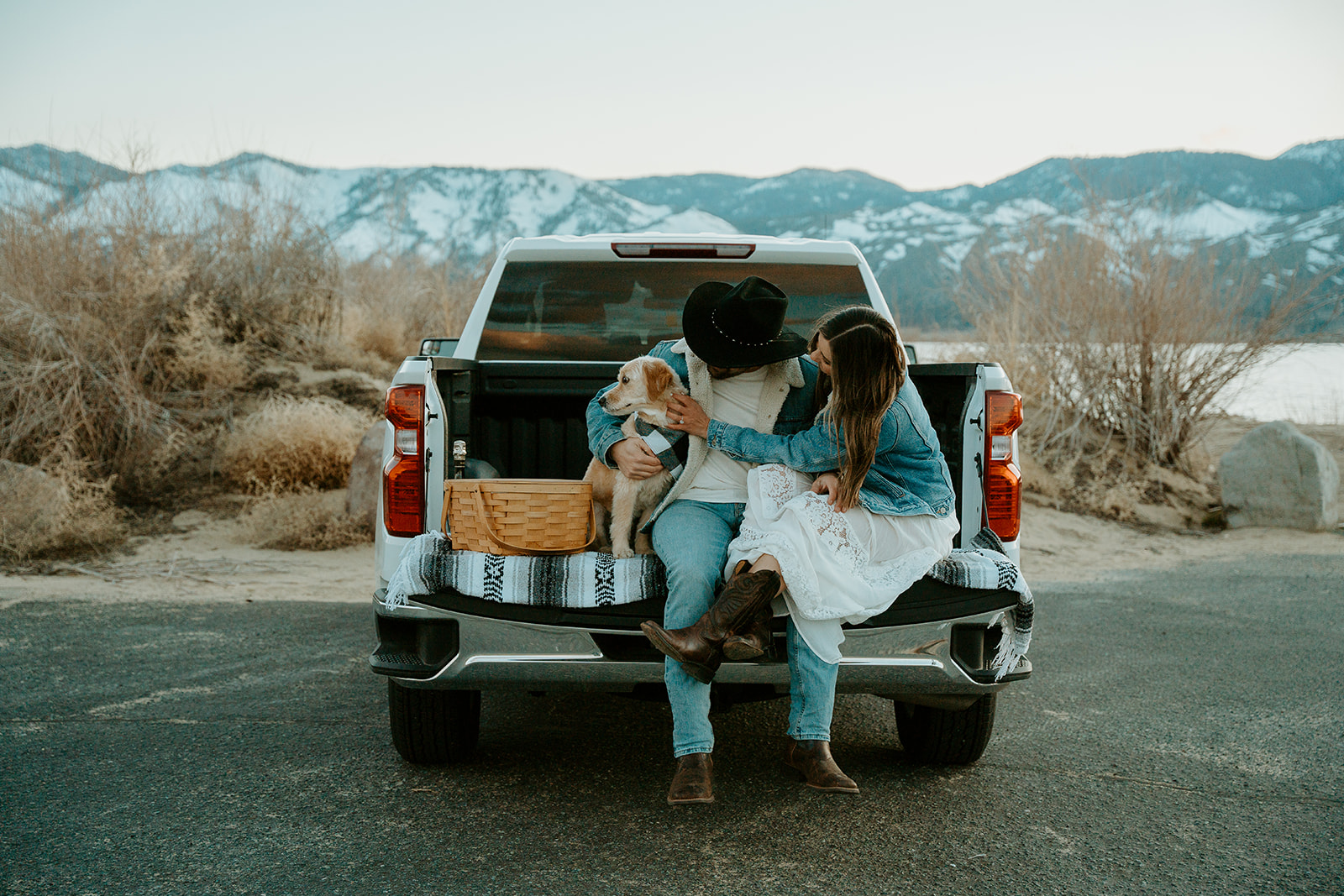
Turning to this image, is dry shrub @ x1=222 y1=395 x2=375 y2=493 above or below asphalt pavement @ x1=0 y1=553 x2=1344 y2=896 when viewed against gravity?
above

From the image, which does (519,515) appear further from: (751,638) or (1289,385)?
(1289,385)

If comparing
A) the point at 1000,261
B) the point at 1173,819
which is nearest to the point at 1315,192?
the point at 1000,261

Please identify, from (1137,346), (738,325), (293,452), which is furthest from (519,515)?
(1137,346)

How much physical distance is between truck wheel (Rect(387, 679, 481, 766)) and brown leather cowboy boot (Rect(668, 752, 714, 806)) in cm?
81

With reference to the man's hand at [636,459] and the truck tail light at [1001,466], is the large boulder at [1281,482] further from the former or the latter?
the man's hand at [636,459]

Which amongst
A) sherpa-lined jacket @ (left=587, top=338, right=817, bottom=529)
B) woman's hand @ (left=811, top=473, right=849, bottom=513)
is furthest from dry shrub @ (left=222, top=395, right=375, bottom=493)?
woman's hand @ (left=811, top=473, right=849, bottom=513)

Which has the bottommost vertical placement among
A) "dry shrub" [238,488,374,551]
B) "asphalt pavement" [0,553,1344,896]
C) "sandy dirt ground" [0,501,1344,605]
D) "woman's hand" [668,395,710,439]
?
"sandy dirt ground" [0,501,1344,605]

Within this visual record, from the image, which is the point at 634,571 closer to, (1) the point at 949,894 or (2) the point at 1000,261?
(1) the point at 949,894

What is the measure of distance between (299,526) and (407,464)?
583 cm

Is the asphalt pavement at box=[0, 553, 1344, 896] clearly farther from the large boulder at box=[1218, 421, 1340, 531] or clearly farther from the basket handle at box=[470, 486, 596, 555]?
the large boulder at box=[1218, 421, 1340, 531]

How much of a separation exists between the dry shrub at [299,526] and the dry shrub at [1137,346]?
7073 millimetres

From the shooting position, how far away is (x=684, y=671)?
3.00 meters

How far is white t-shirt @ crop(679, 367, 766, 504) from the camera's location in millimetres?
3305

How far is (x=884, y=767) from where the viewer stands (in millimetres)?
3727
